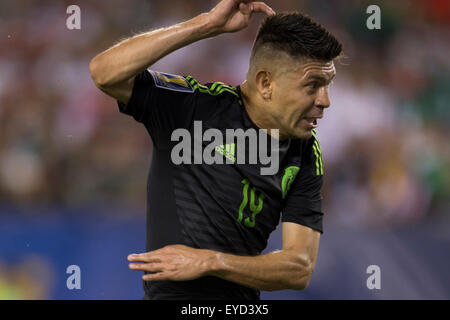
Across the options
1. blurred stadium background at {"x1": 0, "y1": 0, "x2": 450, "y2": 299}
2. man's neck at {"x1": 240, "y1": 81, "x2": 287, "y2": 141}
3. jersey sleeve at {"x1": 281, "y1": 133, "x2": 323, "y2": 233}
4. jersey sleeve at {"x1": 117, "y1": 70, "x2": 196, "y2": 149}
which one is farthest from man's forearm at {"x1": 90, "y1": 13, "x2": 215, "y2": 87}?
blurred stadium background at {"x1": 0, "y1": 0, "x2": 450, "y2": 299}

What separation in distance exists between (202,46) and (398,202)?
2079mm

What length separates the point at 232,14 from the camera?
7.82 feet

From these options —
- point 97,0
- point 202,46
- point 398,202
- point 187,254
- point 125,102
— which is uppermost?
point 97,0

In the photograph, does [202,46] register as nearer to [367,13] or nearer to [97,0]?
[97,0]

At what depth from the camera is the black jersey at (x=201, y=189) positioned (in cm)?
255

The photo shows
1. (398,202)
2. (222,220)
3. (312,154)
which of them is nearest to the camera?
(222,220)

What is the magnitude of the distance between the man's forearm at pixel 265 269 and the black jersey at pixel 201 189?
17 centimetres

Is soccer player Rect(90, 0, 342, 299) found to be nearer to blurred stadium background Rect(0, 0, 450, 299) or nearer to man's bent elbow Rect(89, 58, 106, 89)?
man's bent elbow Rect(89, 58, 106, 89)

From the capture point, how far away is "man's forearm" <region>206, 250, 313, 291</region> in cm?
238

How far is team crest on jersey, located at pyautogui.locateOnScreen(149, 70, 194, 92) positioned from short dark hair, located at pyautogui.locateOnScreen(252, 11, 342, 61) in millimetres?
399

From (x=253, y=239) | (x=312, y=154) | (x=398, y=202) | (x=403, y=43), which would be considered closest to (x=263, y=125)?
(x=312, y=154)

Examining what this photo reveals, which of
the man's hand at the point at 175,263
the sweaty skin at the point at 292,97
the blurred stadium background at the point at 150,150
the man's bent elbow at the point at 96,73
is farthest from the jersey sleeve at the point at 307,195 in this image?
the blurred stadium background at the point at 150,150

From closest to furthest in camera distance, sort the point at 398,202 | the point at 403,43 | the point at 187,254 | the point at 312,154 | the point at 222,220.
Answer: the point at 187,254 < the point at 222,220 < the point at 312,154 < the point at 398,202 < the point at 403,43

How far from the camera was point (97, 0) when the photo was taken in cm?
517
